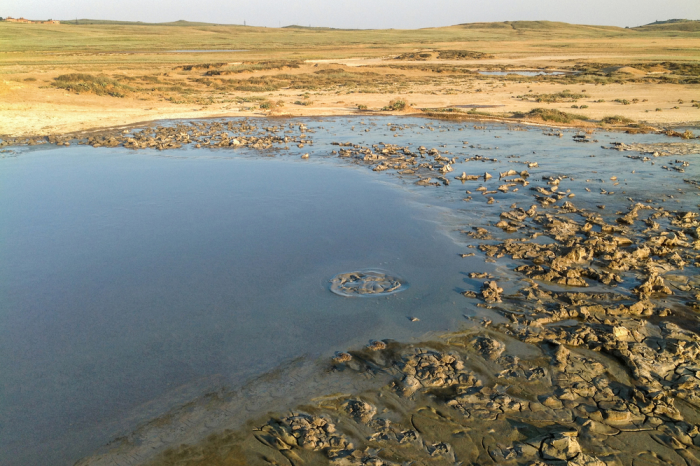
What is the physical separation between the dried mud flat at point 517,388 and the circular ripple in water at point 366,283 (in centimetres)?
94

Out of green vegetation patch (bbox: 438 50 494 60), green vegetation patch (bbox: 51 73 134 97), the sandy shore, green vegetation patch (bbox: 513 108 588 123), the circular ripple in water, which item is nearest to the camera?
the circular ripple in water

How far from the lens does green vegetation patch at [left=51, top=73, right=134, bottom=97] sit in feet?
80.0

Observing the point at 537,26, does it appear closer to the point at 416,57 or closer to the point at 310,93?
the point at 416,57

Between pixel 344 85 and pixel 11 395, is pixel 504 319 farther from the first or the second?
pixel 344 85

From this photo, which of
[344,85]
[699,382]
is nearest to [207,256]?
[699,382]

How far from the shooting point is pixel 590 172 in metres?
11.7

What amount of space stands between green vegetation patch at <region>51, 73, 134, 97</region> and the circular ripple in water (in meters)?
22.8

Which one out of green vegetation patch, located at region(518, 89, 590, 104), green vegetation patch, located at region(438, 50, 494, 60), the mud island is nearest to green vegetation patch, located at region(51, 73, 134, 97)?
the mud island

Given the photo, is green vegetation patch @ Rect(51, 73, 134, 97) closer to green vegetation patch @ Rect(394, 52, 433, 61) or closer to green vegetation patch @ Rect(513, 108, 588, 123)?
green vegetation patch @ Rect(513, 108, 588, 123)

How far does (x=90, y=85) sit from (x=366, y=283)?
24764 mm

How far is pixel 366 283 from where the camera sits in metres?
6.32

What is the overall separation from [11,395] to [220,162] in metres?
9.32

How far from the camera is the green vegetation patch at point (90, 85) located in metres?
24.4

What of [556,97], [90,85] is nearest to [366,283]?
[556,97]
